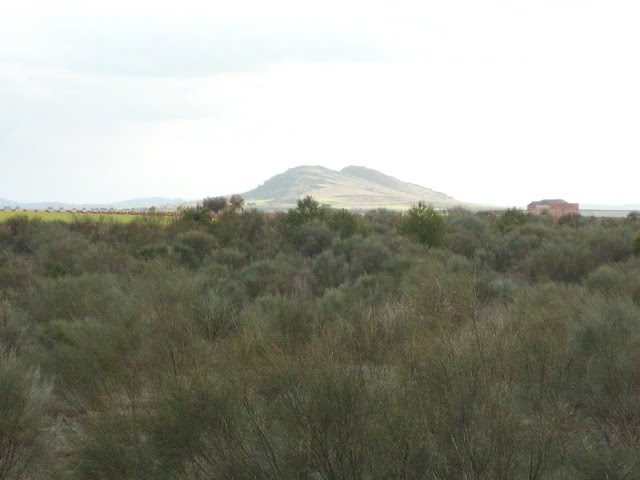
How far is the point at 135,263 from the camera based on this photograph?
20.8m

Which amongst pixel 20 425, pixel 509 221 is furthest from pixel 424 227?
pixel 20 425

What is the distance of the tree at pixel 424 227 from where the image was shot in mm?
28188

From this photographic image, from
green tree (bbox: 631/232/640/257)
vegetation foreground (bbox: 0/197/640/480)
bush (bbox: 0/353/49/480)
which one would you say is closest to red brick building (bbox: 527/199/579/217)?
green tree (bbox: 631/232/640/257)

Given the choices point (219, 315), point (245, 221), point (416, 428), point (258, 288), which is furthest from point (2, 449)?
point (245, 221)

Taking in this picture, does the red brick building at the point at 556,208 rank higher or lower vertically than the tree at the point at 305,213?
lower

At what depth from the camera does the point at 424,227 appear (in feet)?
93.6

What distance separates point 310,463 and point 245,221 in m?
28.0

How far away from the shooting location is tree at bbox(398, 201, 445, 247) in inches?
1110

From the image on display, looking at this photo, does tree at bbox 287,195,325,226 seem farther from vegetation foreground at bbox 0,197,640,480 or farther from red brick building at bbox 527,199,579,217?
red brick building at bbox 527,199,579,217

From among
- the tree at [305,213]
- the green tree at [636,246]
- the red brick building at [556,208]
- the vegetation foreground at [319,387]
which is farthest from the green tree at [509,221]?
the red brick building at [556,208]

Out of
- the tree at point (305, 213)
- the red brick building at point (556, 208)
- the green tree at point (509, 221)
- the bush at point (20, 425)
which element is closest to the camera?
the bush at point (20, 425)

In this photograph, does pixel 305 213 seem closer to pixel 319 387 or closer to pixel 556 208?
pixel 319 387

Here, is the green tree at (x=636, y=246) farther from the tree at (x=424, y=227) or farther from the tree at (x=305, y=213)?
the tree at (x=305, y=213)

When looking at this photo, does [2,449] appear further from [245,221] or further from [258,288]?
[245,221]
